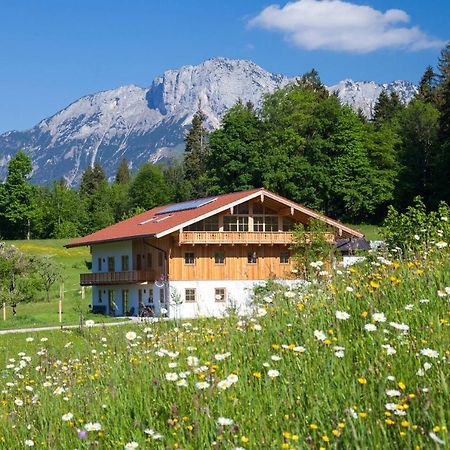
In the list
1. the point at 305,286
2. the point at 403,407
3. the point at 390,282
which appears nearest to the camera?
the point at 403,407

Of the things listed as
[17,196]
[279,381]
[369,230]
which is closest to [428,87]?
[369,230]

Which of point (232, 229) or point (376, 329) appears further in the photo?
point (232, 229)

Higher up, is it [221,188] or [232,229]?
[221,188]

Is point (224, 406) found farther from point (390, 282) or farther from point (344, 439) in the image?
point (390, 282)

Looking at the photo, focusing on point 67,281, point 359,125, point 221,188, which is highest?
point 359,125

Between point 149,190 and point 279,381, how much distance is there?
342 feet

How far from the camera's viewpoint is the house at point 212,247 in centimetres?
4084

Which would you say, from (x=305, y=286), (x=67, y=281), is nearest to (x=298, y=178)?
(x=67, y=281)

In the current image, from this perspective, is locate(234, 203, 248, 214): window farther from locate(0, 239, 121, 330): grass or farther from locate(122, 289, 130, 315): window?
locate(0, 239, 121, 330): grass

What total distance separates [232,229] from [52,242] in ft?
157

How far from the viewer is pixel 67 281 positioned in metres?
61.5

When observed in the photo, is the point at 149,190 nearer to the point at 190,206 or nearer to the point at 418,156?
the point at 418,156

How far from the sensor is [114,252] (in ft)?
160

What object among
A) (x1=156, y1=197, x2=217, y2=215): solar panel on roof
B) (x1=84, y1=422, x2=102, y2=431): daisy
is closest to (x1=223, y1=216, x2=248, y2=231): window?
(x1=156, y1=197, x2=217, y2=215): solar panel on roof
